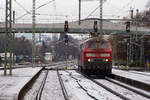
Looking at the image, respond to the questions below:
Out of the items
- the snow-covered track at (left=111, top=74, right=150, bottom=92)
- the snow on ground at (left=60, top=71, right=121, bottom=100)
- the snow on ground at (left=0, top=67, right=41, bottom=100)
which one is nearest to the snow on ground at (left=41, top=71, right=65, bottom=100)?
the snow on ground at (left=60, top=71, right=121, bottom=100)

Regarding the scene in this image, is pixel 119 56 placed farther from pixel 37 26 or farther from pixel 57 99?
pixel 57 99

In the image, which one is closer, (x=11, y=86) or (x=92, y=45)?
(x=11, y=86)

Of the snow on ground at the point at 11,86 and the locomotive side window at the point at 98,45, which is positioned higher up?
the locomotive side window at the point at 98,45

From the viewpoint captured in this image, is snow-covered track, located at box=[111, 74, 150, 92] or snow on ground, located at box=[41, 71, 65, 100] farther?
snow-covered track, located at box=[111, 74, 150, 92]

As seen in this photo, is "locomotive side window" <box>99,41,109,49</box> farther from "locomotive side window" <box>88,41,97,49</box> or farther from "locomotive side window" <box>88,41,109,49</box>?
"locomotive side window" <box>88,41,97,49</box>

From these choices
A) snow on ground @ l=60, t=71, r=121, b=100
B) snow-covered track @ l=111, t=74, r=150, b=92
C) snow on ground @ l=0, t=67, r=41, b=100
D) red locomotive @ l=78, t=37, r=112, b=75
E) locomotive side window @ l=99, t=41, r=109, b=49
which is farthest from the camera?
locomotive side window @ l=99, t=41, r=109, b=49

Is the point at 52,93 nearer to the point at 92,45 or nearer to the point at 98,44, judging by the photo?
the point at 92,45

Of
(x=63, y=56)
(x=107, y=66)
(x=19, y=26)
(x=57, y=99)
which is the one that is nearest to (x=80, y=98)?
(x=57, y=99)

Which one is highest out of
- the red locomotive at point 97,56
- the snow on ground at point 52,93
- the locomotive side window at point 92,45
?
the locomotive side window at point 92,45

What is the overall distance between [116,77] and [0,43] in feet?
227

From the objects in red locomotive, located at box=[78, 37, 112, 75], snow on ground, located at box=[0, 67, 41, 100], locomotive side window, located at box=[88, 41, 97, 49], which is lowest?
snow on ground, located at box=[0, 67, 41, 100]

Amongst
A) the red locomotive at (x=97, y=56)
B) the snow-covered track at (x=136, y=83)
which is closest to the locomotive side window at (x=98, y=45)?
the red locomotive at (x=97, y=56)

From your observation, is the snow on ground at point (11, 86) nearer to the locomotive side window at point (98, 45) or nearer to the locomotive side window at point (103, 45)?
the locomotive side window at point (98, 45)

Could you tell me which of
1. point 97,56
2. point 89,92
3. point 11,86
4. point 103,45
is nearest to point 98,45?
point 103,45
